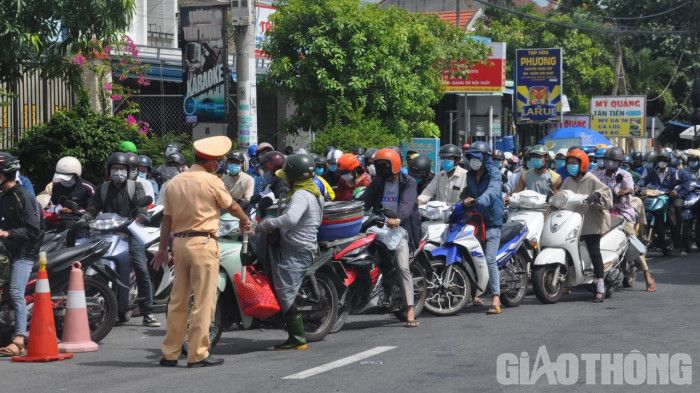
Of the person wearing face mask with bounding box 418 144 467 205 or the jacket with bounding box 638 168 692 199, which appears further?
the jacket with bounding box 638 168 692 199

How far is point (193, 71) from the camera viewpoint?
66.1ft

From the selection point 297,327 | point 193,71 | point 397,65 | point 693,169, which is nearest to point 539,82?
point 397,65

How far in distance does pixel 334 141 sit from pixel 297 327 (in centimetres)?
1187

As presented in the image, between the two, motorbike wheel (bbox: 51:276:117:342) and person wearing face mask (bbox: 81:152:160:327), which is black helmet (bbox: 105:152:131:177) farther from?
motorbike wheel (bbox: 51:276:117:342)

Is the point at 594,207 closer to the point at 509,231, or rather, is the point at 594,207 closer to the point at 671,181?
the point at 509,231

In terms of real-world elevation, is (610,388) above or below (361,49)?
below

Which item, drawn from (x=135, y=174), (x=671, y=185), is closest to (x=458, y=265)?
(x=135, y=174)

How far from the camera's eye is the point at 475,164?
42.2 feet

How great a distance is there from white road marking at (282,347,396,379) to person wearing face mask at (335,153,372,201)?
4.65 metres

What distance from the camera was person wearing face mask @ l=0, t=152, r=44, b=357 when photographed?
10.1 m

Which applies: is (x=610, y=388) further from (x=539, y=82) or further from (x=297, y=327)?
(x=539, y=82)

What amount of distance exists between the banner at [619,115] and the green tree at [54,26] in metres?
30.8

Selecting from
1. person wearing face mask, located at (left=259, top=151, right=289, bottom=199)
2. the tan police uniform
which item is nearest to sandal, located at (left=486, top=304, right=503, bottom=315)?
person wearing face mask, located at (left=259, top=151, right=289, bottom=199)

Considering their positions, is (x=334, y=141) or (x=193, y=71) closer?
(x=193, y=71)
